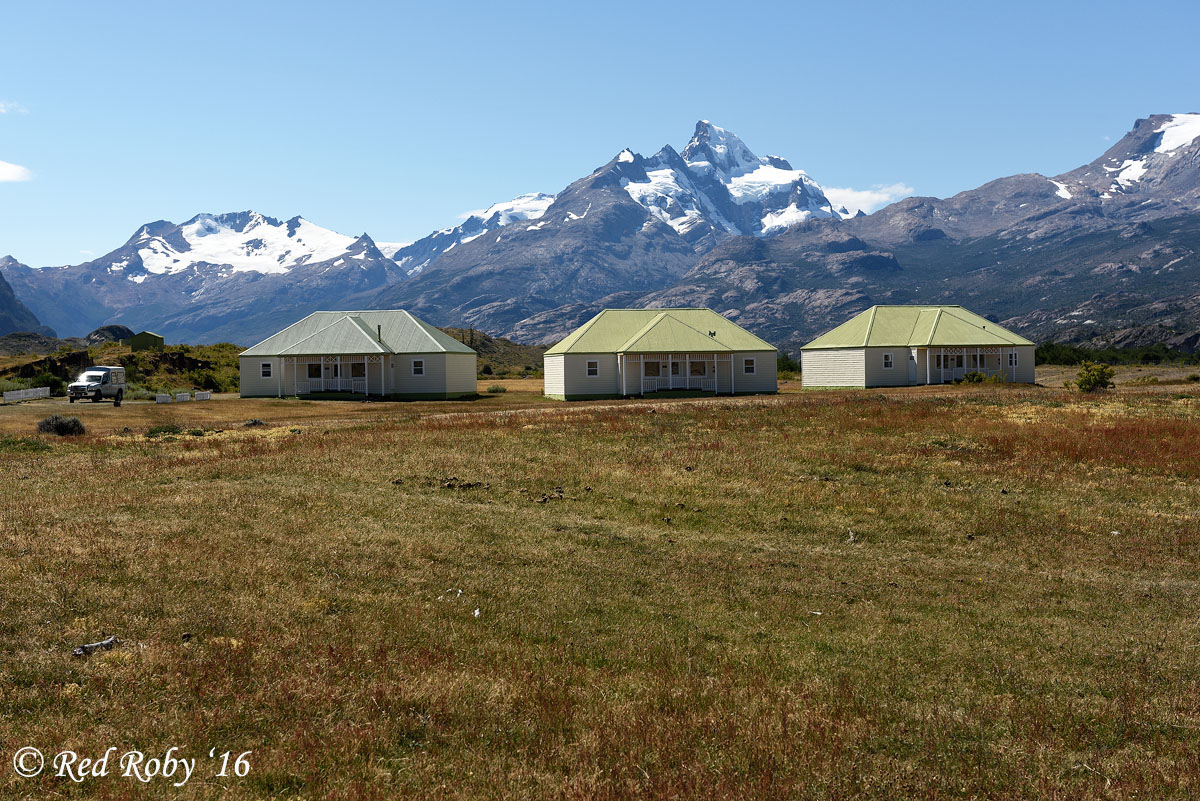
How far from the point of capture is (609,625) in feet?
33.9

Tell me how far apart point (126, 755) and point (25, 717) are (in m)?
1.24

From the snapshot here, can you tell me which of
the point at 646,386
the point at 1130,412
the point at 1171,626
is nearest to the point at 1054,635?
the point at 1171,626

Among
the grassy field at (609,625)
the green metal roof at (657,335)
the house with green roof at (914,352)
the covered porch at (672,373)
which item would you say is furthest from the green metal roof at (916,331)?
the grassy field at (609,625)

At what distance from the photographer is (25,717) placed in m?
7.03

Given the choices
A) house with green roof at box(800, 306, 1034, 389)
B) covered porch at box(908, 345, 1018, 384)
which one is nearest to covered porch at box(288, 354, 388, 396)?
house with green roof at box(800, 306, 1034, 389)

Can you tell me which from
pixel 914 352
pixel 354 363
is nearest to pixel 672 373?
pixel 914 352

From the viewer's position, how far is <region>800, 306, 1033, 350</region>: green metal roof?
64125 mm

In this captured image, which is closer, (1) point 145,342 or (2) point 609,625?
(2) point 609,625

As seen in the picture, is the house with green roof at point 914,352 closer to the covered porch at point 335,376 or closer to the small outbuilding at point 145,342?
the covered porch at point 335,376

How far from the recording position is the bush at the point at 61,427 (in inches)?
1138

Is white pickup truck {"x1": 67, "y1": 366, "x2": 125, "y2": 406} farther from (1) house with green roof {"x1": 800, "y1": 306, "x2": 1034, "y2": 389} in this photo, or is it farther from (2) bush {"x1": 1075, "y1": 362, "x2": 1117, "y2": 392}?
(2) bush {"x1": 1075, "y1": 362, "x2": 1117, "y2": 392}

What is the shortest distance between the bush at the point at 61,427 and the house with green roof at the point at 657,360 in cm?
3208

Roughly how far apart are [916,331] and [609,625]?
205ft

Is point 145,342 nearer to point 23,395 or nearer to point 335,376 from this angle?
point 335,376
